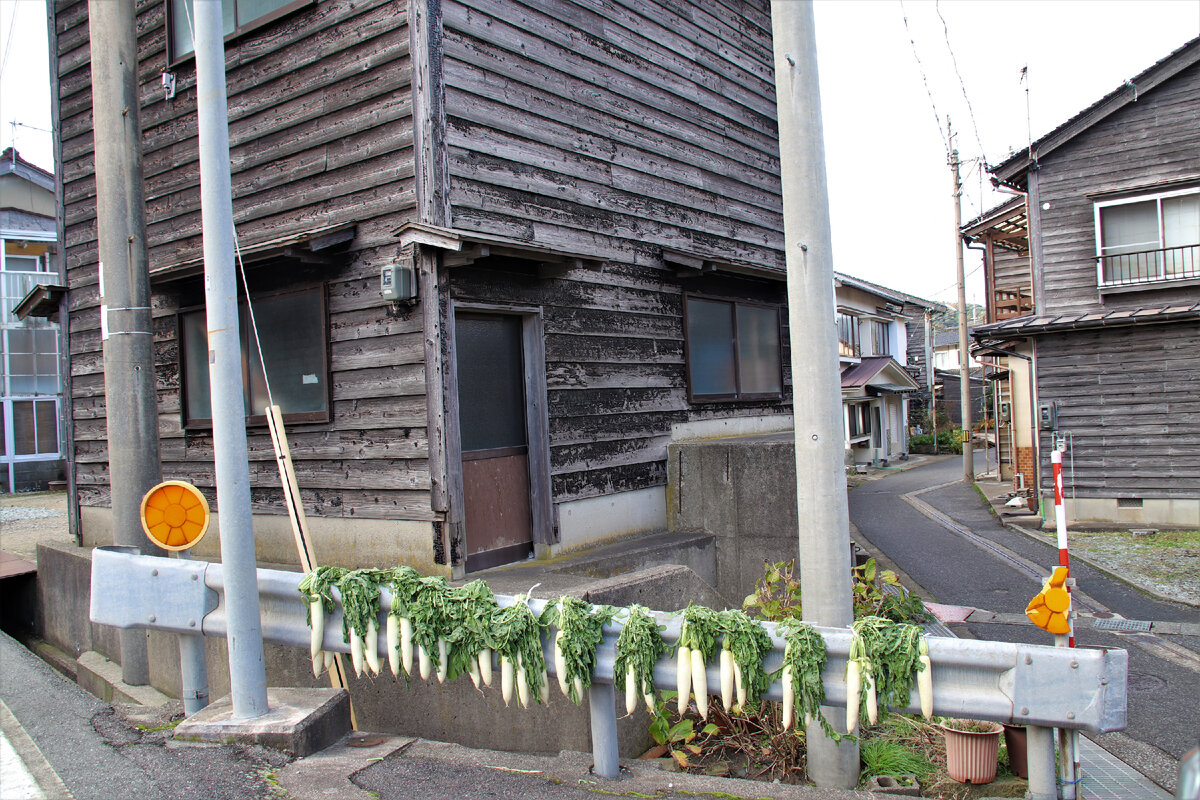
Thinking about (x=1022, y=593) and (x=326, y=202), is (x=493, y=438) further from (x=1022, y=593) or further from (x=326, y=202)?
(x=1022, y=593)

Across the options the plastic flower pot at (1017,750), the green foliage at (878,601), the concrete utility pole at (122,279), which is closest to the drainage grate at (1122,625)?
the green foliage at (878,601)

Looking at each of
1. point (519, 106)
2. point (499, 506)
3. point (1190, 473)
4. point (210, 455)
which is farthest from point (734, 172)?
point (1190, 473)

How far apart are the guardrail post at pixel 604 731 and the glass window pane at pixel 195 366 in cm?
585

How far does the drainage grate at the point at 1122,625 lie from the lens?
852 cm

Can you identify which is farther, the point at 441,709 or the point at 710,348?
the point at 710,348

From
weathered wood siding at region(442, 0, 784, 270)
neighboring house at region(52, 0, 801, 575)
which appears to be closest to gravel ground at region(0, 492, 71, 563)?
neighboring house at region(52, 0, 801, 575)

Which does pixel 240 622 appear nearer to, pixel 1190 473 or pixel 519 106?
pixel 519 106

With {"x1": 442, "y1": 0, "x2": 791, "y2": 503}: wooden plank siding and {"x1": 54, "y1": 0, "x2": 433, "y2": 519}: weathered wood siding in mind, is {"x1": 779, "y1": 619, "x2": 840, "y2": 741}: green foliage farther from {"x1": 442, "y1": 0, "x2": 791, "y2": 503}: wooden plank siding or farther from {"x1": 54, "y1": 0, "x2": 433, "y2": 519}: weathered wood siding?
{"x1": 442, "y1": 0, "x2": 791, "y2": 503}: wooden plank siding

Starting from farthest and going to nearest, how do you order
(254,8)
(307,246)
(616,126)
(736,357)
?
(736,357)
(616,126)
(254,8)
(307,246)

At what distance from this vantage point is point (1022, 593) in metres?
10.3

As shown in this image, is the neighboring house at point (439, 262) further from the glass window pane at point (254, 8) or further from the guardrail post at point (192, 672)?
the guardrail post at point (192, 672)

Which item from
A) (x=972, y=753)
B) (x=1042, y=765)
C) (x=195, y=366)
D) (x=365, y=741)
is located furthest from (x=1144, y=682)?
(x=195, y=366)

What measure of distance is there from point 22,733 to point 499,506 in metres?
3.53

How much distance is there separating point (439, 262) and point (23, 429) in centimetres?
1861
